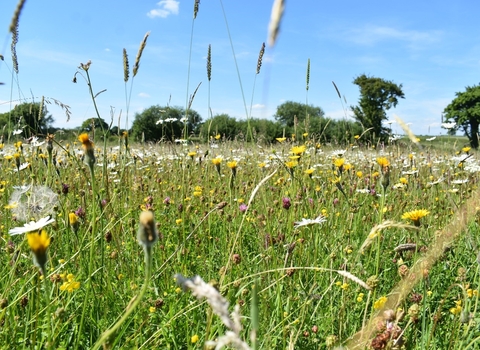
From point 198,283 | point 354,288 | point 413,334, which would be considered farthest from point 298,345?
point 198,283

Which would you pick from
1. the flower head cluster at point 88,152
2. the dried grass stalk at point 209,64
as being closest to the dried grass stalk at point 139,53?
the dried grass stalk at point 209,64

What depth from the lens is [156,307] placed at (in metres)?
1.44

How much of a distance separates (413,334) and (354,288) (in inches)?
15.9

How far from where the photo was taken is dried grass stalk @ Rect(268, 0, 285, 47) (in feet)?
1.82

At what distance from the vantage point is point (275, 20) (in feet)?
1.88

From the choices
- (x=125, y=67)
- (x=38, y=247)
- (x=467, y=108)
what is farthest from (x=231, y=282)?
(x=467, y=108)

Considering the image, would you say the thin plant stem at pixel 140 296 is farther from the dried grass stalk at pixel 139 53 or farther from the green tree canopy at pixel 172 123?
the green tree canopy at pixel 172 123

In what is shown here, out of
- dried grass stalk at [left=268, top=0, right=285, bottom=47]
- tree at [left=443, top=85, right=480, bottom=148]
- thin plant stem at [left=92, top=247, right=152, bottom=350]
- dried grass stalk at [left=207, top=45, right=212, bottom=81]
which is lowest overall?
thin plant stem at [left=92, top=247, right=152, bottom=350]

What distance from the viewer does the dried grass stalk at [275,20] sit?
55cm

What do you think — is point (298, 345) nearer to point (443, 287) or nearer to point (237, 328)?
point (443, 287)

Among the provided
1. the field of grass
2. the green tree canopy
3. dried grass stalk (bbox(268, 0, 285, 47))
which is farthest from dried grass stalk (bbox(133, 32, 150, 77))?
dried grass stalk (bbox(268, 0, 285, 47))

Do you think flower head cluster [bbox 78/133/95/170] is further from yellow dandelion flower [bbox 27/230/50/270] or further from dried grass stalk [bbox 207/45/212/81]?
dried grass stalk [bbox 207/45/212/81]

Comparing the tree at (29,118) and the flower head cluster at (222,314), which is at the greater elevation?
the tree at (29,118)

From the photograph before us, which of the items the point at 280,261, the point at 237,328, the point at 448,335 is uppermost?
the point at 237,328
